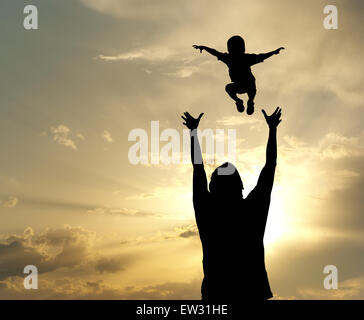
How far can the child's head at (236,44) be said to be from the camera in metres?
11.0

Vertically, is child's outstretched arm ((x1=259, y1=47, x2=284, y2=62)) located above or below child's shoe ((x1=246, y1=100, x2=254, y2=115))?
above

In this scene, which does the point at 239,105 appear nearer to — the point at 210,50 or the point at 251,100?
the point at 251,100

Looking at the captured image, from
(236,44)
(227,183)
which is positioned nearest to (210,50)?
(236,44)

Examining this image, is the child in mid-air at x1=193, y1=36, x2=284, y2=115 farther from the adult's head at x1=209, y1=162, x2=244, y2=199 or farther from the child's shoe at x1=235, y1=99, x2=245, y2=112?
the adult's head at x1=209, y1=162, x2=244, y2=199

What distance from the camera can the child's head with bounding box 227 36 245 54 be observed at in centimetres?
1096

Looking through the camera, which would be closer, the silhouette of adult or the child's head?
the silhouette of adult

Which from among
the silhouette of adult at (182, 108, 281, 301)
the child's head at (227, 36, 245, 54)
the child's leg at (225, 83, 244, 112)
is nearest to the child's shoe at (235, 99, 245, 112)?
the child's leg at (225, 83, 244, 112)

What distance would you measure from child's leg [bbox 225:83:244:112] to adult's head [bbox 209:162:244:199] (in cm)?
297

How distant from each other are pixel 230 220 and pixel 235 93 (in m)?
3.67

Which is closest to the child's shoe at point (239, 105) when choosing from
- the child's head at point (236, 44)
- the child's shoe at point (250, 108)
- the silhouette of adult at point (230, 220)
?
the child's shoe at point (250, 108)
